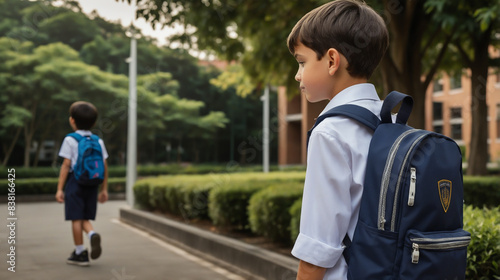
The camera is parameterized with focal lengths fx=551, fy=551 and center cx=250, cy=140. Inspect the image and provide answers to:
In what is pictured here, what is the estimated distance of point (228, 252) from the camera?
6559 millimetres

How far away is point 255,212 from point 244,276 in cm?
108

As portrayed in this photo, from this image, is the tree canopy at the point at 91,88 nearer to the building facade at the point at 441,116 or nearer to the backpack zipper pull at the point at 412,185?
the building facade at the point at 441,116

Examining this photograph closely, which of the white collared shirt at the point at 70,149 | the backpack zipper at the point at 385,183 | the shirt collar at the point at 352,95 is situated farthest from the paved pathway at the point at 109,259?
the backpack zipper at the point at 385,183

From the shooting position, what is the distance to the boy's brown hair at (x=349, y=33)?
5.30 feet

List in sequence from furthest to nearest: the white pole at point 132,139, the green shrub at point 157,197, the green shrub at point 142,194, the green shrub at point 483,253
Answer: the white pole at point 132,139
the green shrub at point 142,194
the green shrub at point 157,197
the green shrub at point 483,253

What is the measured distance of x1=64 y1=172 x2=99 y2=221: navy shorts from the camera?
19.5ft

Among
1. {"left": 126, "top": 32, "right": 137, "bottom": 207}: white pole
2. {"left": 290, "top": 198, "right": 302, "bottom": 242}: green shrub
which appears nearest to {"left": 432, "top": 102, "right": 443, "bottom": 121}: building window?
{"left": 126, "top": 32, "right": 137, "bottom": 207}: white pole

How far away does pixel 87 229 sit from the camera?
20.0 ft

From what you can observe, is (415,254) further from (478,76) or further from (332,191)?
(478,76)

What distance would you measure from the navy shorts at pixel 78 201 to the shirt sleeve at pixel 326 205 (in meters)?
4.89

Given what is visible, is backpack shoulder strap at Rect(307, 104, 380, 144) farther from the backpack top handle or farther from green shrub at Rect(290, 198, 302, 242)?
green shrub at Rect(290, 198, 302, 242)

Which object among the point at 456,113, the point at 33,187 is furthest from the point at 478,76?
the point at 456,113

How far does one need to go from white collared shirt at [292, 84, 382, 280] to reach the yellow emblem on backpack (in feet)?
0.67

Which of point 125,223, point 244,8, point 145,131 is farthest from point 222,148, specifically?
point 244,8
